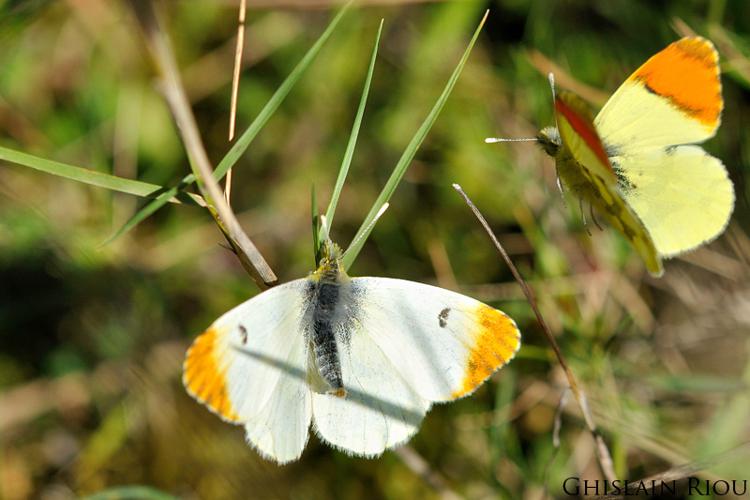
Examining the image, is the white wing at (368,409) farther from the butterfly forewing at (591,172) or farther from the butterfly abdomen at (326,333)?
the butterfly forewing at (591,172)

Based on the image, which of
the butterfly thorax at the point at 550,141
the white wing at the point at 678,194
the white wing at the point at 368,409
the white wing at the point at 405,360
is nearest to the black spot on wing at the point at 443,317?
the white wing at the point at 405,360

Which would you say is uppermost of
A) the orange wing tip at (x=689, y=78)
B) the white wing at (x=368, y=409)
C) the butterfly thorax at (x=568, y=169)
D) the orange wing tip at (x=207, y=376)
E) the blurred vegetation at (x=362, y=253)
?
the orange wing tip at (x=689, y=78)

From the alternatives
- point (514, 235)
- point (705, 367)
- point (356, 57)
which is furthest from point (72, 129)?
point (705, 367)

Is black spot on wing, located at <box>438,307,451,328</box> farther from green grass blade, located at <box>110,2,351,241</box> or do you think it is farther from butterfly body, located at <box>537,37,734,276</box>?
green grass blade, located at <box>110,2,351,241</box>

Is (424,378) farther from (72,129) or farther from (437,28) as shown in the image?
(72,129)

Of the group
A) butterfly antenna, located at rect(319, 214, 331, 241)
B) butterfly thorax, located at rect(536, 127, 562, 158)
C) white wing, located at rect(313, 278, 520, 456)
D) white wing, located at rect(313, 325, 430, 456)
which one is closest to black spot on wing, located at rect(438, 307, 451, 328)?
white wing, located at rect(313, 278, 520, 456)

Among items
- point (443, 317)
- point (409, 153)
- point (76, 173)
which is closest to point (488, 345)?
point (443, 317)

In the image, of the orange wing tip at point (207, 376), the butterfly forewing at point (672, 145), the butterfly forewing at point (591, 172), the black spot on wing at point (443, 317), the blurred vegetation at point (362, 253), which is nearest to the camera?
the butterfly forewing at point (591, 172)

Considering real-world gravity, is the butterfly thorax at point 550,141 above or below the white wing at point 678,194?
above
